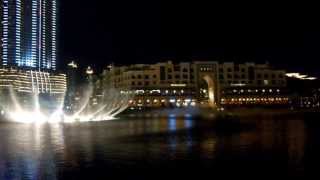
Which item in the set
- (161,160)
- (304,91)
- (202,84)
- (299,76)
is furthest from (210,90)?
(161,160)

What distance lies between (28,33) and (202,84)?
177 feet

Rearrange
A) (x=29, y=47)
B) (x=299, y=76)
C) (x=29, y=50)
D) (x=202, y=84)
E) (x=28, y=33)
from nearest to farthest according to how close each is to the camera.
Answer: (x=202, y=84) < (x=28, y=33) < (x=29, y=47) < (x=29, y=50) < (x=299, y=76)

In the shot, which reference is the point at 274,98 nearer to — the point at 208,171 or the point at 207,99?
the point at 207,99

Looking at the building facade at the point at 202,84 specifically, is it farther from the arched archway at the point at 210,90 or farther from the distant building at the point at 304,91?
the distant building at the point at 304,91

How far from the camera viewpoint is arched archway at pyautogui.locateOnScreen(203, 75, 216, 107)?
11925 cm

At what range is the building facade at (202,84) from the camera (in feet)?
403

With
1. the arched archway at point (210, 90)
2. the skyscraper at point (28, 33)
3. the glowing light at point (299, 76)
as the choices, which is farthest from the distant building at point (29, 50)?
the glowing light at point (299, 76)

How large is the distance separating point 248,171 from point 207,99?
109385 mm

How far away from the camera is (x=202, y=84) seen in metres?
128

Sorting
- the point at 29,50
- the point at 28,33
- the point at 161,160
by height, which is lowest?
the point at 161,160

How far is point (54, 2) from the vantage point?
154m

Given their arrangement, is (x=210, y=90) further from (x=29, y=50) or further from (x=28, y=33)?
(x=29, y=50)

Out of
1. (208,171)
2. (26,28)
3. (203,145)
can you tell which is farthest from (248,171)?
(26,28)

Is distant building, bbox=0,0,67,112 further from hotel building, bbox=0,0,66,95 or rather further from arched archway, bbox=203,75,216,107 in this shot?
arched archway, bbox=203,75,216,107
